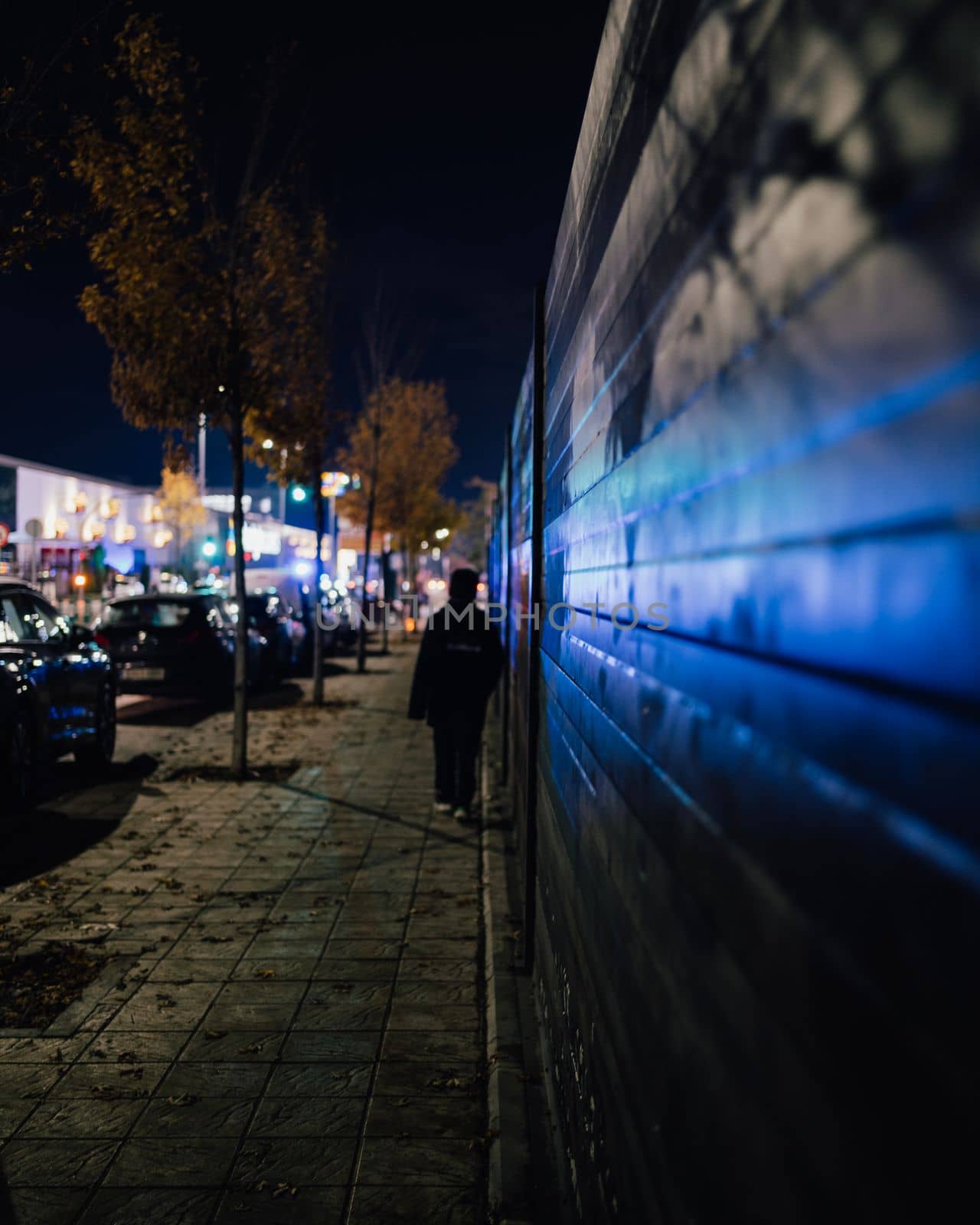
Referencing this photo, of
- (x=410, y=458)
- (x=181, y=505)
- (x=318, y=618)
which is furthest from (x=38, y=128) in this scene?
(x=181, y=505)

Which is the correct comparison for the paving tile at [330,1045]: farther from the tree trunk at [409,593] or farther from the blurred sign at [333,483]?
the tree trunk at [409,593]

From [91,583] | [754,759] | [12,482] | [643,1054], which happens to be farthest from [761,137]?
[12,482]

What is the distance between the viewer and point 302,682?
75.8 feet

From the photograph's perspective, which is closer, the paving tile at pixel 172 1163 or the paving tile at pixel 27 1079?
the paving tile at pixel 172 1163

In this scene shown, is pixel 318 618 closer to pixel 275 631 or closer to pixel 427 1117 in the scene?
pixel 275 631

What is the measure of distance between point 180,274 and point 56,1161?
8.37 metres

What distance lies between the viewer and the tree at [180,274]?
9602 mm

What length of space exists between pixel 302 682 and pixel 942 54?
2275 centimetres

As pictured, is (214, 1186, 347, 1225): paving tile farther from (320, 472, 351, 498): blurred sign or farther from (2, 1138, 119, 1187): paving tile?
(320, 472, 351, 498): blurred sign

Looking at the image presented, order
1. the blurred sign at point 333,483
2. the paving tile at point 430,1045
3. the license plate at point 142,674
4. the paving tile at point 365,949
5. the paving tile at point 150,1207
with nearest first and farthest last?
1. the paving tile at point 150,1207
2. the paving tile at point 430,1045
3. the paving tile at point 365,949
4. the license plate at point 142,674
5. the blurred sign at point 333,483

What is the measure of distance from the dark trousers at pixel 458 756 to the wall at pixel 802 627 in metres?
6.87

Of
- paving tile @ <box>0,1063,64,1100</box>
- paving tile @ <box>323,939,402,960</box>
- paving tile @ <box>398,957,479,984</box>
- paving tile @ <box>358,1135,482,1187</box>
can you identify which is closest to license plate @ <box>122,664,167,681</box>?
paving tile @ <box>323,939,402,960</box>

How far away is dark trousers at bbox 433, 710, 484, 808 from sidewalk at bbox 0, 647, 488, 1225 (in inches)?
12.5

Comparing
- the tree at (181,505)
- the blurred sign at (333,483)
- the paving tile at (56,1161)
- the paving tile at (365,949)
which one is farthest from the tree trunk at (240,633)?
the tree at (181,505)
